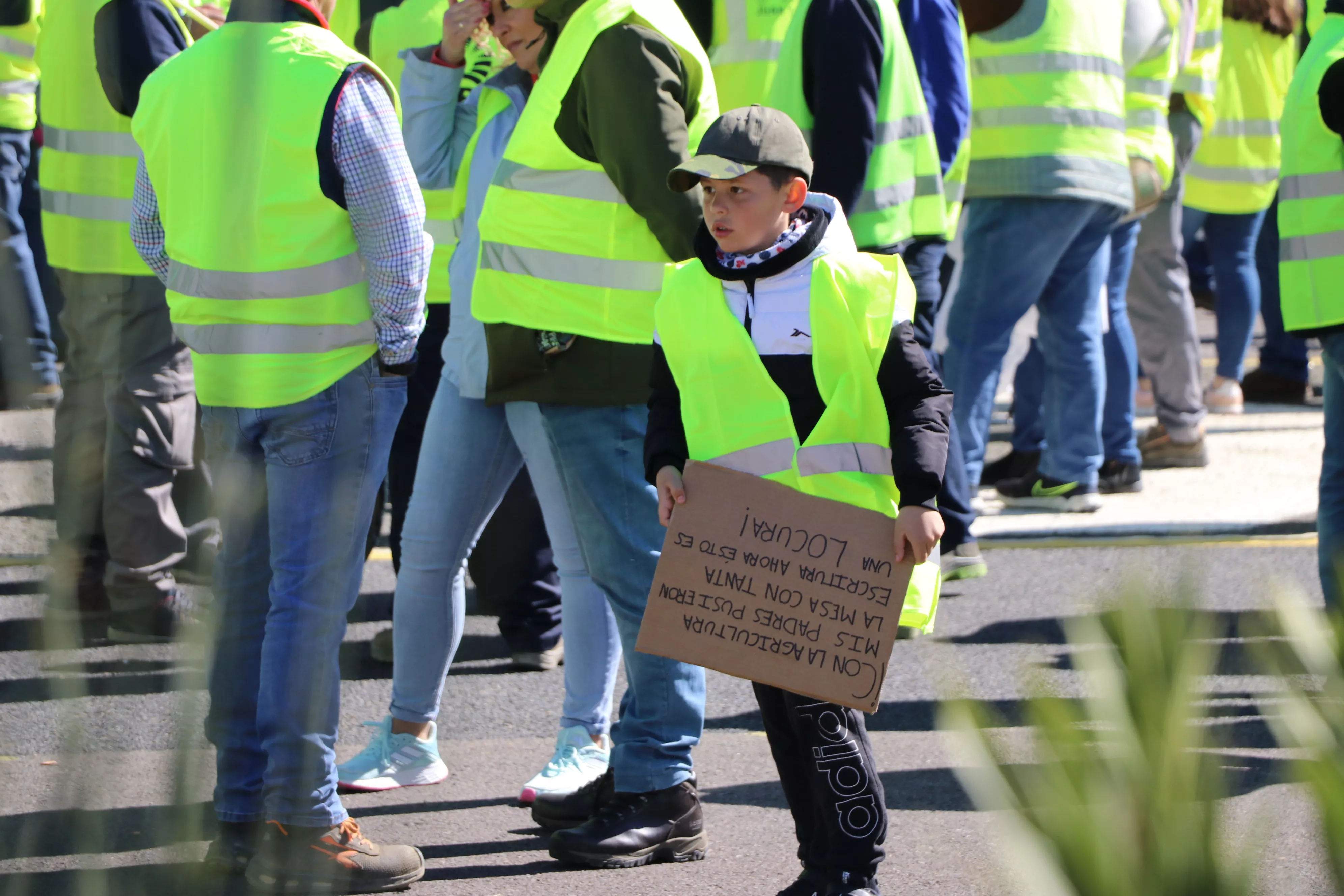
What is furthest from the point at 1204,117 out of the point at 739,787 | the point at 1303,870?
the point at 1303,870

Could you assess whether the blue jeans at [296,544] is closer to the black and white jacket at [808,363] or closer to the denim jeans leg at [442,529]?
the denim jeans leg at [442,529]

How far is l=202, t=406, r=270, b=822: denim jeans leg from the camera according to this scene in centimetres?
97

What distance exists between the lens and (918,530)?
2.70m

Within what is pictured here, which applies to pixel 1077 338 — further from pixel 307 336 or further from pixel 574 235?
pixel 307 336

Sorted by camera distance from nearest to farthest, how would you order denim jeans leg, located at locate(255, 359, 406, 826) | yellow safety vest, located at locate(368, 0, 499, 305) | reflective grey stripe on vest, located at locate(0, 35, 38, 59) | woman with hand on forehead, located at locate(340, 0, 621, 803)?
1. denim jeans leg, located at locate(255, 359, 406, 826)
2. woman with hand on forehead, located at locate(340, 0, 621, 803)
3. yellow safety vest, located at locate(368, 0, 499, 305)
4. reflective grey stripe on vest, located at locate(0, 35, 38, 59)

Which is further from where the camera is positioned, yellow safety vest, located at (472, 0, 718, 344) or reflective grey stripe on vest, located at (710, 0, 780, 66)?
reflective grey stripe on vest, located at (710, 0, 780, 66)

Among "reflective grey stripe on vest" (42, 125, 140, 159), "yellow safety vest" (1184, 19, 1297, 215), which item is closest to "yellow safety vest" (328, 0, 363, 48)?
"reflective grey stripe on vest" (42, 125, 140, 159)

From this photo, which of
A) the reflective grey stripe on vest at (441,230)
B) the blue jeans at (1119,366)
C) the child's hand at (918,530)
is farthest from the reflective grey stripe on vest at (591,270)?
the blue jeans at (1119,366)

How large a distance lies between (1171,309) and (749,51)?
280 cm

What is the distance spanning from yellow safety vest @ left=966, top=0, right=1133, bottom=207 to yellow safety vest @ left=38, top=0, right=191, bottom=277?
13.3 feet

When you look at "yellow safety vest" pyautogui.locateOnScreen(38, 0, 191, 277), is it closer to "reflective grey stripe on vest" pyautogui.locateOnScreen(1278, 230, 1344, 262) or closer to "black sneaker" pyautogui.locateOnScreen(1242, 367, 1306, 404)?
"reflective grey stripe on vest" pyautogui.locateOnScreen(1278, 230, 1344, 262)

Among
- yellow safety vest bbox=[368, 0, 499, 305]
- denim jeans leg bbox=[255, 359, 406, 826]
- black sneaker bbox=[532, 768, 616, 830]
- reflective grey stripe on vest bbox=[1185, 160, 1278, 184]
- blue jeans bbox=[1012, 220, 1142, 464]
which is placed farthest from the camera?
reflective grey stripe on vest bbox=[1185, 160, 1278, 184]

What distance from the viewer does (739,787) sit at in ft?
12.4

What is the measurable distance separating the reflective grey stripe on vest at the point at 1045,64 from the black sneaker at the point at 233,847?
4.85 metres
